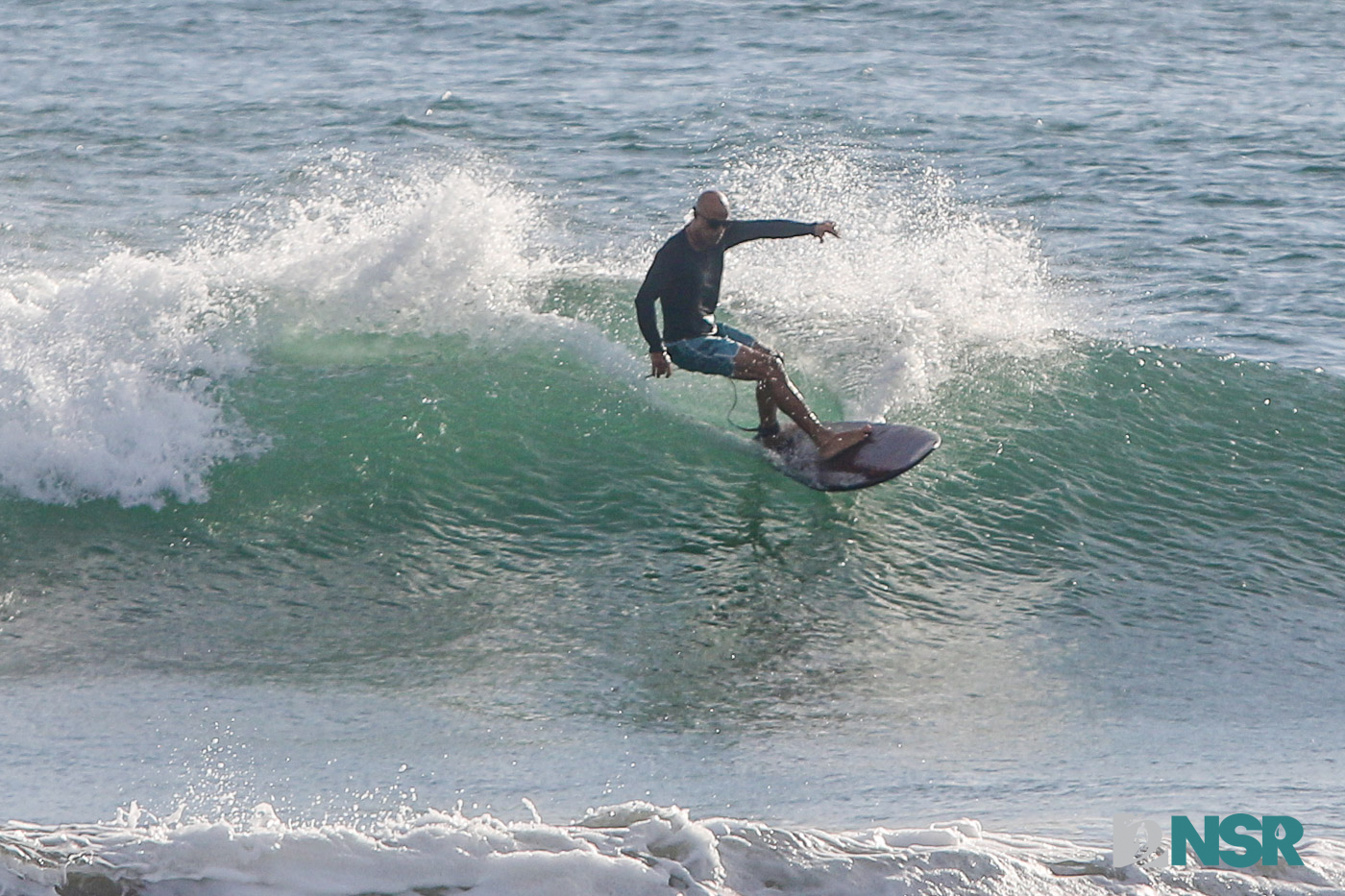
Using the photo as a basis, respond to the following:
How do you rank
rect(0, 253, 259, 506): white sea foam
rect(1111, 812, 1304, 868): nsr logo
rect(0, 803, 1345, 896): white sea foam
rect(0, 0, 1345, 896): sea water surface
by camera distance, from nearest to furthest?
rect(0, 803, 1345, 896): white sea foam, rect(1111, 812, 1304, 868): nsr logo, rect(0, 0, 1345, 896): sea water surface, rect(0, 253, 259, 506): white sea foam

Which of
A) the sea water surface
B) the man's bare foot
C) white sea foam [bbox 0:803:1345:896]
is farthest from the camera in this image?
the man's bare foot

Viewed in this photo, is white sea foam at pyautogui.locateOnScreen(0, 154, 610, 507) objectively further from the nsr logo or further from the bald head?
the nsr logo

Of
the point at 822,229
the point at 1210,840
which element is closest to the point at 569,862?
the point at 1210,840

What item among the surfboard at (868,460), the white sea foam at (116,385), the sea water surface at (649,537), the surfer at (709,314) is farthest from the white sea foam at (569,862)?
the white sea foam at (116,385)

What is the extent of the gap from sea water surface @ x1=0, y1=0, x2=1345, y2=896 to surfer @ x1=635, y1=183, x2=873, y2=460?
2.06 ft

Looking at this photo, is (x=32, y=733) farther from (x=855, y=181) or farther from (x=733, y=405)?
(x=855, y=181)

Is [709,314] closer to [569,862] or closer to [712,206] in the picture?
[712,206]

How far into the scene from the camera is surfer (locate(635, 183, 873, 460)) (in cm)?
831

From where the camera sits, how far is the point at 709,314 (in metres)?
8.55

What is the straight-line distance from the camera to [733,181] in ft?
53.7

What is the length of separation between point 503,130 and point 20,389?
32.6ft

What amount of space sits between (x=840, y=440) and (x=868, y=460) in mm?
209

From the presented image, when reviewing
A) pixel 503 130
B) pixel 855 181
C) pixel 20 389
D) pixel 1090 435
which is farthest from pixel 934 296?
pixel 503 130

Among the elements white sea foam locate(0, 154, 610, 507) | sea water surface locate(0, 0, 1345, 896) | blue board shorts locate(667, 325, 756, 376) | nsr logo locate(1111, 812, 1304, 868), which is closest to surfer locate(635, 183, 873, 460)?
blue board shorts locate(667, 325, 756, 376)
